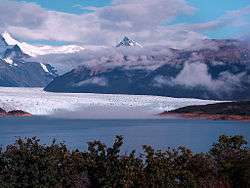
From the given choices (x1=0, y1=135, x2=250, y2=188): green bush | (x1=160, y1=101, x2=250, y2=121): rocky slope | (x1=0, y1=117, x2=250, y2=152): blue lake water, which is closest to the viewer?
(x1=0, y1=135, x2=250, y2=188): green bush

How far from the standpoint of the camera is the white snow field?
394 feet

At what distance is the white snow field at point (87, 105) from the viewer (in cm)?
12019

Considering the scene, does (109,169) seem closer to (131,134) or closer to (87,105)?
(131,134)

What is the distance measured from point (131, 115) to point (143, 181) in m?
115

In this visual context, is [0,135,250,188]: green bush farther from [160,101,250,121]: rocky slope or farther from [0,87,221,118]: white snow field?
[160,101,250,121]: rocky slope

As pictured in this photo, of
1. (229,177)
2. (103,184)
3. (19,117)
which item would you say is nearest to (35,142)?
(103,184)

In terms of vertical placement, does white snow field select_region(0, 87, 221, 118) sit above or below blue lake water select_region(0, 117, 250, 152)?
above

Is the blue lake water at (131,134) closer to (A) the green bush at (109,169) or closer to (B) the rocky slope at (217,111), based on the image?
(A) the green bush at (109,169)

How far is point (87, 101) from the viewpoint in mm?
128250

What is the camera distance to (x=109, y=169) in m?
16.1

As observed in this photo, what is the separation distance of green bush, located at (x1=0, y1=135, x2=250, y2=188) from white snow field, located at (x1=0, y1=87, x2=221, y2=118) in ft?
336

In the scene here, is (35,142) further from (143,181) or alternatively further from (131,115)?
(131,115)

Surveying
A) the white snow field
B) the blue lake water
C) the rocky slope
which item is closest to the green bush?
the blue lake water

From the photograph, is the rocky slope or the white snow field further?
the rocky slope
